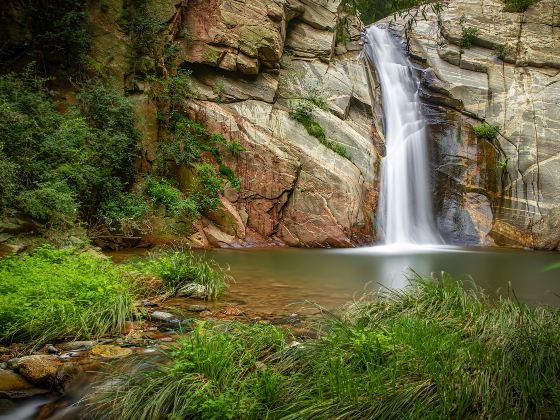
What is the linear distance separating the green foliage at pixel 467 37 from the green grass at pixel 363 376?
21613mm

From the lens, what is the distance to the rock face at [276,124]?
14836 millimetres

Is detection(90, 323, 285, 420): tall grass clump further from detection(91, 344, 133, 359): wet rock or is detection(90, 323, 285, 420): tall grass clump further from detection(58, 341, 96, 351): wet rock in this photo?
detection(58, 341, 96, 351): wet rock

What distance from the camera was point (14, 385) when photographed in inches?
142

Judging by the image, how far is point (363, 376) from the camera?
9.92 feet

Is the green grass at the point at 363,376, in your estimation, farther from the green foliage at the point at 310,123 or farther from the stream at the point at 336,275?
the green foliage at the point at 310,123

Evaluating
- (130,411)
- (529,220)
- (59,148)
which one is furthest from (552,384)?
(529,220)

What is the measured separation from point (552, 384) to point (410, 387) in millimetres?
969

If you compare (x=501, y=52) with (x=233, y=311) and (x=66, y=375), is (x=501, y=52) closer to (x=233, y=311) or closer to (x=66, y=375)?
(x=233, y=311)

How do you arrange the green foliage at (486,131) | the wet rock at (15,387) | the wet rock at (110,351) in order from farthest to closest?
1. the green foliage at (486,131)
2. the wet rock at (110,351)
3. the wet rock at (15,387)

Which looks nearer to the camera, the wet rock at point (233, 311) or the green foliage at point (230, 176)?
the wet rock at point (233, 311)

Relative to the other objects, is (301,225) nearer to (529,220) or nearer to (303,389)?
(529,220)

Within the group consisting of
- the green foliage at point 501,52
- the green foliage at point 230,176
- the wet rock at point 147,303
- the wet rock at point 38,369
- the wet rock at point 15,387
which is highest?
the green foliage at point 501,52

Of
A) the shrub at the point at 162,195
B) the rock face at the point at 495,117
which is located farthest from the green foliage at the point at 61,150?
the rock face at the point at 495,117

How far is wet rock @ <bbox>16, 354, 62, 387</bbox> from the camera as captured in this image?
3693mm
